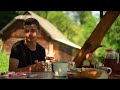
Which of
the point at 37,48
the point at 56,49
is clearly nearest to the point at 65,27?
the point at 56,49

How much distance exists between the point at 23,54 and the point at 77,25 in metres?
45.0

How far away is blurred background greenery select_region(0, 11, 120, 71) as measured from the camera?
20156mm

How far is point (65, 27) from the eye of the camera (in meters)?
43.3

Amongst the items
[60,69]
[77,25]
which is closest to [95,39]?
[60,69]

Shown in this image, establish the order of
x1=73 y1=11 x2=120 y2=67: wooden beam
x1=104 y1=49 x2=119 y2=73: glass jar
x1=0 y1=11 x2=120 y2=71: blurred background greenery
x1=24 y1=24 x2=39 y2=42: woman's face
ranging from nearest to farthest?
x1=104 y1=49 x2=119 y2=73: glass jar < x1=24 y1=24 x2=39 y2=42: woman's face < x1=73 y1=11 x2=120 y2=67: wooden beam < x1=0 y1=11 x2=120 y2=71: blurred background greenery

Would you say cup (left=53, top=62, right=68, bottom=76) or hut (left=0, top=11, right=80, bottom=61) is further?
hut (left=0, top=11, right=80, bottom=61)

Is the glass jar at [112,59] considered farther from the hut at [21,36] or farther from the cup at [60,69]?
the hut at [21,36]

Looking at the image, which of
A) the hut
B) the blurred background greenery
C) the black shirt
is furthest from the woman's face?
the hut

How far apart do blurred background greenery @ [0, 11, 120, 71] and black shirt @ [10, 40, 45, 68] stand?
14.7 meters

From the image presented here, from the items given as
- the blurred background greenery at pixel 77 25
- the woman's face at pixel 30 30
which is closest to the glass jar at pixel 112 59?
the woman's face at pixel 30 30

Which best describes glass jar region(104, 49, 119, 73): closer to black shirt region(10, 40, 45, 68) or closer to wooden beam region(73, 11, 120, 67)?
black shirt region(10, 40, 45, 68)
